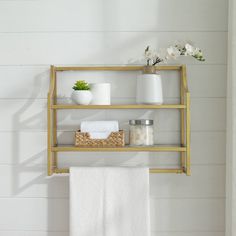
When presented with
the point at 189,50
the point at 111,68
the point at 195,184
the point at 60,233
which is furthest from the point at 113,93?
the point at 60,233

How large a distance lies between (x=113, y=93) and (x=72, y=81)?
17 cm

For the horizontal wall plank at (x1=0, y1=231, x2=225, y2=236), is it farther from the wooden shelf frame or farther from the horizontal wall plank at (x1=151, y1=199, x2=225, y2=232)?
the wooden shelf frame

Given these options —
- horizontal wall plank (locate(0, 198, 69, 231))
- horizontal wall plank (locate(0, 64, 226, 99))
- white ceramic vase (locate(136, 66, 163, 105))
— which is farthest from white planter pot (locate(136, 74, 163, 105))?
horizontal wall plank (locate(0, 198, 69, 231))

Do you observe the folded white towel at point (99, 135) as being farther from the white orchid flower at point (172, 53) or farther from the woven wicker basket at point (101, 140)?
the white orchid flower at point (172, 53)

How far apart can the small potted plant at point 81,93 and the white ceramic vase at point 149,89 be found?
19 centimetres

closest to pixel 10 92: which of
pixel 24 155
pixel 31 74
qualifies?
pixel 31 74

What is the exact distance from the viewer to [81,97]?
1.44 metres

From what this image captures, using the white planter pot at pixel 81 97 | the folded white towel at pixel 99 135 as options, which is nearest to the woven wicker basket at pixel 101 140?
the folded white towel at pixel 99 135

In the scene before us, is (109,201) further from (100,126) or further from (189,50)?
(189,50)

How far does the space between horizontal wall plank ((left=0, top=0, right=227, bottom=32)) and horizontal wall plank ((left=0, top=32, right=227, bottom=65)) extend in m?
0.03

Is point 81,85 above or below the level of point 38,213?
above

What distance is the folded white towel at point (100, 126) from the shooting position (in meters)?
1.48

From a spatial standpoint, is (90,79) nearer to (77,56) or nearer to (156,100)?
(77,56)

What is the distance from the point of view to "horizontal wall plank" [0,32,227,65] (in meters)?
1.58
